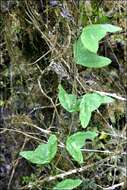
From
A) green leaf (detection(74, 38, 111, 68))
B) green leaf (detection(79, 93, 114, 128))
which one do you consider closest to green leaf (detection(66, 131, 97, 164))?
green leaf (detection(79, 93, 114, 128))

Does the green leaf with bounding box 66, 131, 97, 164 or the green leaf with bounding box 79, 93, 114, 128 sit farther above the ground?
the green leaf with bounding box 79, 93, 114, 128

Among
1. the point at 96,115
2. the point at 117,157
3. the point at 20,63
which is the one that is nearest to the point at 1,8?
the point at 20,63

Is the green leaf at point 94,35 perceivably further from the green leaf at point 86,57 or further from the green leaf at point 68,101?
the green leaf at point 68,101

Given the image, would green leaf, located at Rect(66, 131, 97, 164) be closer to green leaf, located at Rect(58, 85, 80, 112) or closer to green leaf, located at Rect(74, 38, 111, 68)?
green leaf, located at Rect(58, 85, 80, 112)

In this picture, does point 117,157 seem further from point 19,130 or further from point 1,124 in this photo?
point 1,124

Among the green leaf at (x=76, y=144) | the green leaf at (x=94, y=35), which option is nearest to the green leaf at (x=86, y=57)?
the green leaf at (x=94, y=35)

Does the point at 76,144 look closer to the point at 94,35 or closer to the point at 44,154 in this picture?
the point at 44,154
